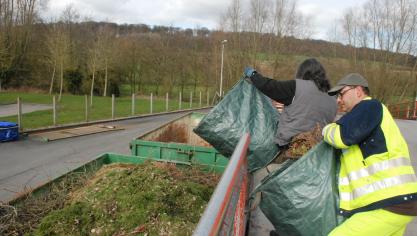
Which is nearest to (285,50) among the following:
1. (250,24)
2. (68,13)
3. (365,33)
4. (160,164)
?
(250,24)

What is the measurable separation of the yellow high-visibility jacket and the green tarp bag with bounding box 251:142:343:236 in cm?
20

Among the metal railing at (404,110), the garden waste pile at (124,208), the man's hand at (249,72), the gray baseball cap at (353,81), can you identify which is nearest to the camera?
the gray baseball cap at (353,81)

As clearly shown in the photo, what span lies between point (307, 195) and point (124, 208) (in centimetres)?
168

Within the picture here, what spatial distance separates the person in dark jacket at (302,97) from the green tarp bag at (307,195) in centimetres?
70

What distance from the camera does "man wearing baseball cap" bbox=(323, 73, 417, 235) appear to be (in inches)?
94.7

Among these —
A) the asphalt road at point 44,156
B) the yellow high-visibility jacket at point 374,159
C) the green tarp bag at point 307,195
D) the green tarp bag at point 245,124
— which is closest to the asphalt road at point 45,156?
the asphalt road at point 44,156

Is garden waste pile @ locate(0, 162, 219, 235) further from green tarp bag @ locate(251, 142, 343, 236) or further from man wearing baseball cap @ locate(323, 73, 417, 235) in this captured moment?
man wearing baseball cap @ locate(323, 73, 417, 235)

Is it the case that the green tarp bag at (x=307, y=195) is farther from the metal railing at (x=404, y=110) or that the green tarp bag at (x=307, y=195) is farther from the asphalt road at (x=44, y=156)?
the metal railing at (x=404, y=110)

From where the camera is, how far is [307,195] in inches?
109

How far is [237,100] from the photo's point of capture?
12.9 feet

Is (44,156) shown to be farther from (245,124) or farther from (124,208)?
(245,124)

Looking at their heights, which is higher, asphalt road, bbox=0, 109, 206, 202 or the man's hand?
the man's hand

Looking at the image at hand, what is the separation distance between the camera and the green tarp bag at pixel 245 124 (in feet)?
12.5

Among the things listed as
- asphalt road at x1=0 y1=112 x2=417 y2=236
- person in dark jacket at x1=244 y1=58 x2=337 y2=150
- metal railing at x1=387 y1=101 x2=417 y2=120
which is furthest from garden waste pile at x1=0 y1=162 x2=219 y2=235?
metal railing at x1=387 y1=101 x2=417 y2=120
